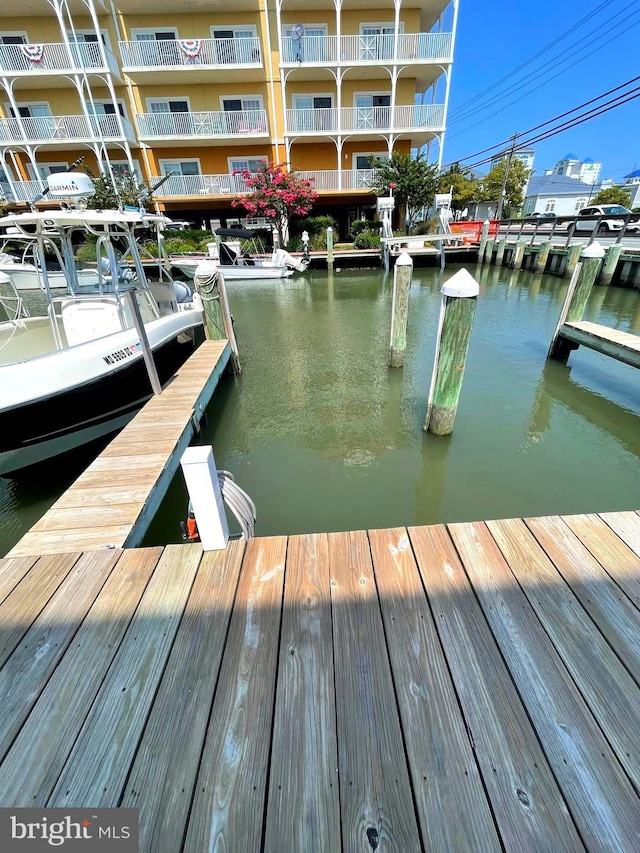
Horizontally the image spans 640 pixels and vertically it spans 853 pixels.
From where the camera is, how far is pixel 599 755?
128 cm

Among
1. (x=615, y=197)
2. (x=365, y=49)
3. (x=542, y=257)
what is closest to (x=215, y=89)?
(x=365, y=49)

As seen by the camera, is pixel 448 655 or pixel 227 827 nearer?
pixel 227 827

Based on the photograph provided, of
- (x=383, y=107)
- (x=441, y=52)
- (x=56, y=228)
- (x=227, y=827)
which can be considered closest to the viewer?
(x=227, y=827)

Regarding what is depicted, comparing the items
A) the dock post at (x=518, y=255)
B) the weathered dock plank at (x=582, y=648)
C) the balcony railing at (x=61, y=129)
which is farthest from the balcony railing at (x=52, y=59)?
the weathered dock plank at (x=582, y=648)

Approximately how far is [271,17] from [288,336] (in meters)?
18.4

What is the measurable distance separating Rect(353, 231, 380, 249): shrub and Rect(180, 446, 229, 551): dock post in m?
18.7

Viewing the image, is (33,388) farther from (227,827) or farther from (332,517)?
(227,827)

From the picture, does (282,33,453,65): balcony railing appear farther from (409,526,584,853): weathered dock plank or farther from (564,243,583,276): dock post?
(409,526,584,853): weathered dock plank

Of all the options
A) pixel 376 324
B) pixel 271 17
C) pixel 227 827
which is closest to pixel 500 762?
pixel 227 827

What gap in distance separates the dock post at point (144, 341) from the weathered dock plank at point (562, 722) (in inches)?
141

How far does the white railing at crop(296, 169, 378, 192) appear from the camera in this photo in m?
18.6

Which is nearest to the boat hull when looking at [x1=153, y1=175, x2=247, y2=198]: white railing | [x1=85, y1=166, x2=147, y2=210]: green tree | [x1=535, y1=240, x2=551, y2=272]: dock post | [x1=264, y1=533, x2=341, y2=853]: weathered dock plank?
[x1=264, y1=533, x2=341, y2=853]: weathered dock plank

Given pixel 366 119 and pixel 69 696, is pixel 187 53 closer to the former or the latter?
pixel 366 119

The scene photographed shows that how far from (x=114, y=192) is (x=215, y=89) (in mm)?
7063
